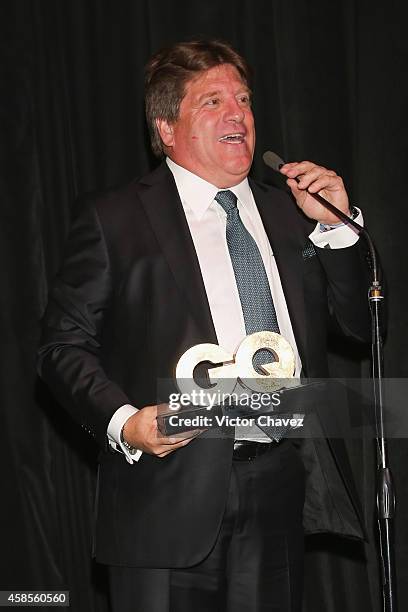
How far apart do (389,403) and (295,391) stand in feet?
0.73

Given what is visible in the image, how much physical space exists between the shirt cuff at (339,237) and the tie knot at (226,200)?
214 millimetres

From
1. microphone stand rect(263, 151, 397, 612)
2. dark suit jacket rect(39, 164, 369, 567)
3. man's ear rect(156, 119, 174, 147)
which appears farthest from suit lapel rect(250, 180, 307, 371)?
microphone stand rect(263, 151, 397, 612)

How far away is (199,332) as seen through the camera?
1935 mm

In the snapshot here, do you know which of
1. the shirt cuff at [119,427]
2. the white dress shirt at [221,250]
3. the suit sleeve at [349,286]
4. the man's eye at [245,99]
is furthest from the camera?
the man's eye at [245,99]

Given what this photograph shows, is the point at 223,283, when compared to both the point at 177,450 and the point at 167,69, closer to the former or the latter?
the point at 177,450

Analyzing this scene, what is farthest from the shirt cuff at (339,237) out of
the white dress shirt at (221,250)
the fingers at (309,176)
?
the fingers at (309,176)

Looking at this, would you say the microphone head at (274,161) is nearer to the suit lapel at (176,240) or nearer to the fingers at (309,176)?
the fingers at (309,176)

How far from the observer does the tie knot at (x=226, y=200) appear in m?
2.15

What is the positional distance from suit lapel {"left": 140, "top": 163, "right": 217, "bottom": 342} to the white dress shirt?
3 centimetres

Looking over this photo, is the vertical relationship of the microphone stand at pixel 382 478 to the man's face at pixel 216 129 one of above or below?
below

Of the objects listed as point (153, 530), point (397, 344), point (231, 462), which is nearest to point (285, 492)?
point (231, 462)

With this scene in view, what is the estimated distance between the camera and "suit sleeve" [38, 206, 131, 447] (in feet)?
6.31

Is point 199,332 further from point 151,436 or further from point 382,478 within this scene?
point 382,478

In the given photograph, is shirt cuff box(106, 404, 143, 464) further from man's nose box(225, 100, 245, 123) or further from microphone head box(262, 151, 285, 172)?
man's nose box(225, 100, 245, 123)
